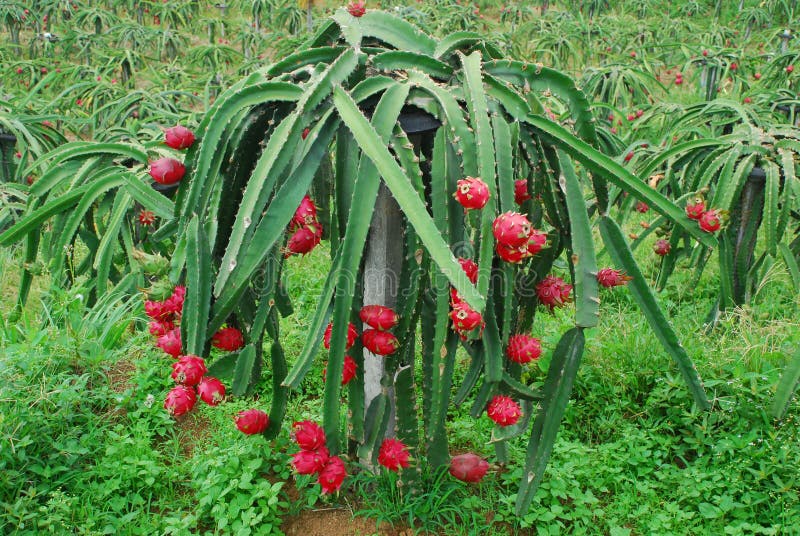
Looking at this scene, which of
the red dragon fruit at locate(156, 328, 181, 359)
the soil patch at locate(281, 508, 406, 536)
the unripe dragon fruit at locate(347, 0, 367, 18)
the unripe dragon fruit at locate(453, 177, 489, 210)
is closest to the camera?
the unripe dragon fruit at locate(453, 177, 489, 210)

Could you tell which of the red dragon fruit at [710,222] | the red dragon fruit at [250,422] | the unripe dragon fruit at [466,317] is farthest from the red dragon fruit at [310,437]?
the red dragon fruit at [710,222]

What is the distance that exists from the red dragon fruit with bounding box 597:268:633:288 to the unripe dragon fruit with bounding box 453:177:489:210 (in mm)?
413

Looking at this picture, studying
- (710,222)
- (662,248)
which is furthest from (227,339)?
(662,248)

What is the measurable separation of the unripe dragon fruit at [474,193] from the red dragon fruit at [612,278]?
41 cm

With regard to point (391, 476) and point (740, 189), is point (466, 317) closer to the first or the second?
point (391, 476)

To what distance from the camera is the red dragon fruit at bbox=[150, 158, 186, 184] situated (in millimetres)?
1514

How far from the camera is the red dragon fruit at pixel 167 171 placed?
1.51m

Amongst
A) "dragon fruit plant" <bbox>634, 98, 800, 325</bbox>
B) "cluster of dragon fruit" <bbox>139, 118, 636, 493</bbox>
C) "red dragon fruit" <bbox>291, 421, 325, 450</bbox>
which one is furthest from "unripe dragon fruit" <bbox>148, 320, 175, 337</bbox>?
"dragon fruit plant" <bbox>634, 98, 800, 325</bbox>

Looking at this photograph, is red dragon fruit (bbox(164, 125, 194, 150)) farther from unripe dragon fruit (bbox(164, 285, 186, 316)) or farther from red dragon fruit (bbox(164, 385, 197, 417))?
red dragon fruit (bbox(164, 385, 197, 417))

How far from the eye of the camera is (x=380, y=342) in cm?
133

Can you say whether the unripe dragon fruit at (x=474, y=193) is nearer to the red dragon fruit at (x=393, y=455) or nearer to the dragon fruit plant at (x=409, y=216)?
the dragon fruit plant at (x=409, y=216)

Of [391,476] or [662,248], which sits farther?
[662,248]

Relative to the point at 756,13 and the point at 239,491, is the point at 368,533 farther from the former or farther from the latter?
the point at 756,13

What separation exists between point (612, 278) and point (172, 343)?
95 centimetres
